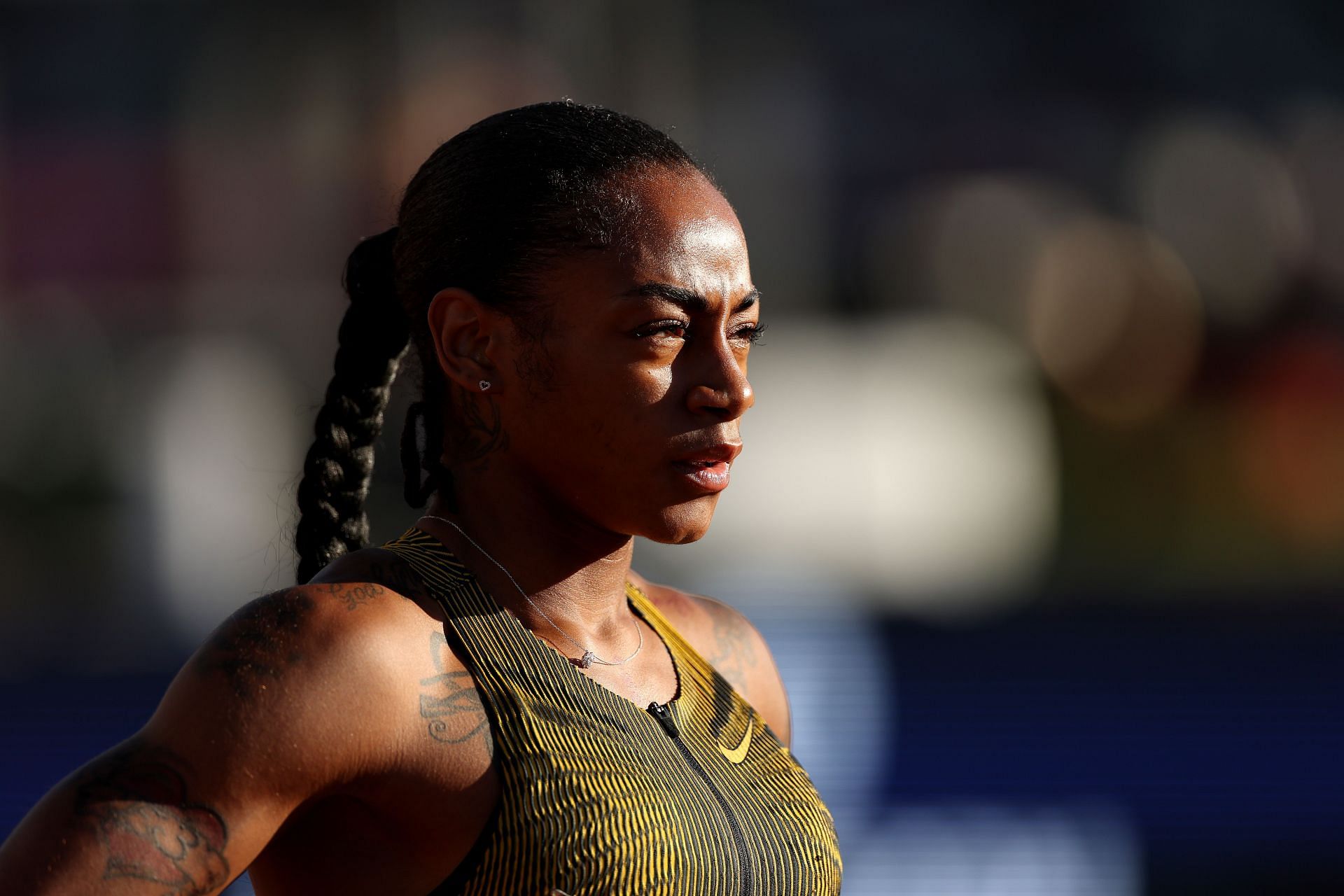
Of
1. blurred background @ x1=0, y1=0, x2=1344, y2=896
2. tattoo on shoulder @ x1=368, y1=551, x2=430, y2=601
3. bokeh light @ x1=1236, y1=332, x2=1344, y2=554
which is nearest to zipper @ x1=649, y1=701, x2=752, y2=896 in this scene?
tattoo on shoulder @ x1=368, y1=551, x2=430, y2=601

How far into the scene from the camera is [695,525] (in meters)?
1.85

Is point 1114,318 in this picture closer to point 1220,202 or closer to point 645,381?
point 1220,202

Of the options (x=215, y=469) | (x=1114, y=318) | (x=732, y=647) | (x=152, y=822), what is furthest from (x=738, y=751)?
(x=1114, y=318)

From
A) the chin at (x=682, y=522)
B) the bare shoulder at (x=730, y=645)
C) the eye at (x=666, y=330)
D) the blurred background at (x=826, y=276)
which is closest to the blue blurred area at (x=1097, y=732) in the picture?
the blurred background at (x=826, y=276)

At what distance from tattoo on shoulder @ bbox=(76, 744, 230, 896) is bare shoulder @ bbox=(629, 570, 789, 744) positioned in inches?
32.9

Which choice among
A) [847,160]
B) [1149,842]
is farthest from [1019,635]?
[847,160]

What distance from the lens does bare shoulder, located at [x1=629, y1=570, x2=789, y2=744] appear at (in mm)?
2303

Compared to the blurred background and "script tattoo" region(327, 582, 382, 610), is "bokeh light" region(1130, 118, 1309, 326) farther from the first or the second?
"script tattoo" region(327, 582, 382, 610)

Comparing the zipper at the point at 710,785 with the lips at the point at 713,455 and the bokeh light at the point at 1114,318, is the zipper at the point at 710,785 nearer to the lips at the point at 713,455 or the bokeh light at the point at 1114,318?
the lips at the point at 713,455

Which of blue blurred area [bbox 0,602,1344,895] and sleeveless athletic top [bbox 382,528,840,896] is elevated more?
sleeveless athletic top [bbox 382,528,840,896]

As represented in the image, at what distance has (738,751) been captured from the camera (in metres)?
1.95

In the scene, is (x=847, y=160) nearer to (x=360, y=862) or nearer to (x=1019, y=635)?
(x=1019, y=635)

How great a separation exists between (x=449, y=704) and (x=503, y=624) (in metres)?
0.16

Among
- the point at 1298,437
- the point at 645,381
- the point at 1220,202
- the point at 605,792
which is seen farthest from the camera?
the point at 1220,202
